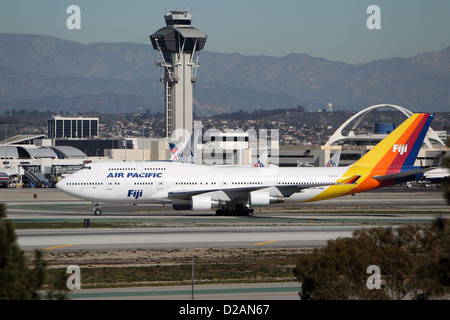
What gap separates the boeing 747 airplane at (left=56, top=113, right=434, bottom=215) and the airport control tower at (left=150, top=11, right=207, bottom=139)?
133512mm

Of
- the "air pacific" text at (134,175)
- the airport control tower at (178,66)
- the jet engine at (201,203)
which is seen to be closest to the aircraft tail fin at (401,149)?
the jet engine at (201,203)

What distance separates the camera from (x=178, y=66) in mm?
194125

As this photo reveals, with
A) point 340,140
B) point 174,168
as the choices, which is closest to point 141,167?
point 174,168

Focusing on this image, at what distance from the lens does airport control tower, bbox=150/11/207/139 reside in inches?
7598

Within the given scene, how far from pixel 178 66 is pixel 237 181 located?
13835 cm

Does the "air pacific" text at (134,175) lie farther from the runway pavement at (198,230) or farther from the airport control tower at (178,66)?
the airport control tower at (178,66)

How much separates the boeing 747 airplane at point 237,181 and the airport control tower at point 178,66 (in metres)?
134

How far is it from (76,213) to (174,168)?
36.6ft

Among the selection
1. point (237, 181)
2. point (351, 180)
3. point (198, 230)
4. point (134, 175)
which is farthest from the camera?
point (237, 181)

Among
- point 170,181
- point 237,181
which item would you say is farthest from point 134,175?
point 237,181

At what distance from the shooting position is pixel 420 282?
18062 mm

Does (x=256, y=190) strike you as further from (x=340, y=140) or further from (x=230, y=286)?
(x=340, y=140)

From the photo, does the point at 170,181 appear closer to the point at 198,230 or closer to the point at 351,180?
the point at 198,230

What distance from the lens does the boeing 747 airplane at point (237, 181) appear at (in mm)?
57250
